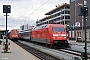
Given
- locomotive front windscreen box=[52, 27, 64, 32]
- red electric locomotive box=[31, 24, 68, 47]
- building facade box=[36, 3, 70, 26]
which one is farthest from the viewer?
building facade box=[36, 3, 70, 26]

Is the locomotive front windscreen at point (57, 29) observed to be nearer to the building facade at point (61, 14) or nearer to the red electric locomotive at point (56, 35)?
the red electric locomotive at point (56, 35)

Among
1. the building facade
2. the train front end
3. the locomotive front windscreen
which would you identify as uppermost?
the building facade

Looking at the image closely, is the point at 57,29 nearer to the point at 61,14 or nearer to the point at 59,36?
the point at 59,36

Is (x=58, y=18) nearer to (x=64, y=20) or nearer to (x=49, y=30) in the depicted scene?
(x=64, y=20)

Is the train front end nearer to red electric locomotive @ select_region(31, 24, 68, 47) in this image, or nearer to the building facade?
red electric locomotive @ select_region(31, 24, 68, 47)

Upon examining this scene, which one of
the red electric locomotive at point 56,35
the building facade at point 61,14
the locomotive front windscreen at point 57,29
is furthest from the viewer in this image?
the building facade at point 61,14

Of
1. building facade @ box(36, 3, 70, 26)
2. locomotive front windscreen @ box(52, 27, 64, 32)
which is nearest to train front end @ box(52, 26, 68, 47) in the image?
locomotive front windscreen @ box(52, 27, 64, 32)

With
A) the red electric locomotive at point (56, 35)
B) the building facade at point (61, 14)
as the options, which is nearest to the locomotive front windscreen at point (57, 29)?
the red electric locomotive at point (56, 35)

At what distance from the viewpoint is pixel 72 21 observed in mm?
94312

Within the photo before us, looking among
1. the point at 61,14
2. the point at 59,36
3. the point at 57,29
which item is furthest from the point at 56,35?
the point at 61,14

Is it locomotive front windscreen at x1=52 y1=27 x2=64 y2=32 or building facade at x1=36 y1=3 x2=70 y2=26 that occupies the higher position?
building facade at x1=36 y1=3 x2=70 y2=26

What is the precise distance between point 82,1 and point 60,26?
5397 cm

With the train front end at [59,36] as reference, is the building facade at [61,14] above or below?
above

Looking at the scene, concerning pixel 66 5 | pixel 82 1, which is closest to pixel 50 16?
pixel 66 5
